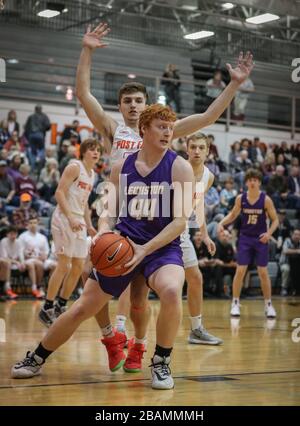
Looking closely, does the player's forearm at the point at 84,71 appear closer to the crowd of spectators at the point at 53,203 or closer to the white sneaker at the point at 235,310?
the white sneaker at the point at 235,310

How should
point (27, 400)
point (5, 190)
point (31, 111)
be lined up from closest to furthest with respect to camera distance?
point (27, 400), point (5, 190), point (31, 111)

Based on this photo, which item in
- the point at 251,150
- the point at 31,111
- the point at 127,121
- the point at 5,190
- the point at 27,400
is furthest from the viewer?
the point at 251,150

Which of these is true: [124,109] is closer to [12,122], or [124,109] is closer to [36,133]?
[12,122]

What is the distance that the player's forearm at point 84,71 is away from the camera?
5.53 meters

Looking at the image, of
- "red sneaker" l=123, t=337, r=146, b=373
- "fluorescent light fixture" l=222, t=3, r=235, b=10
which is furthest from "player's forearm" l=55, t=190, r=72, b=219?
"fluorescent light fixture" l=222, t=3, r=235, b=10

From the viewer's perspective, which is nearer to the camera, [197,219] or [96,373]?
[96,373]

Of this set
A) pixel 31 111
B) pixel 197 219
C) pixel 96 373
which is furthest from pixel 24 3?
pixel 96 373

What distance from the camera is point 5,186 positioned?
14.8 metres

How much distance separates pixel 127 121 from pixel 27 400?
271cm

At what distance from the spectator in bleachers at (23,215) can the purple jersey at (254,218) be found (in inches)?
168

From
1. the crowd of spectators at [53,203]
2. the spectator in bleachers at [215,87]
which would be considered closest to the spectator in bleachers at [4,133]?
the crowd of spectators at [53,203]

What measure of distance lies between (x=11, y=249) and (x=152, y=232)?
8.55 metres

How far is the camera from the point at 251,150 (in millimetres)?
20172

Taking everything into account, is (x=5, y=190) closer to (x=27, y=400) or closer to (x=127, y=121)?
(x=127, y=121)
